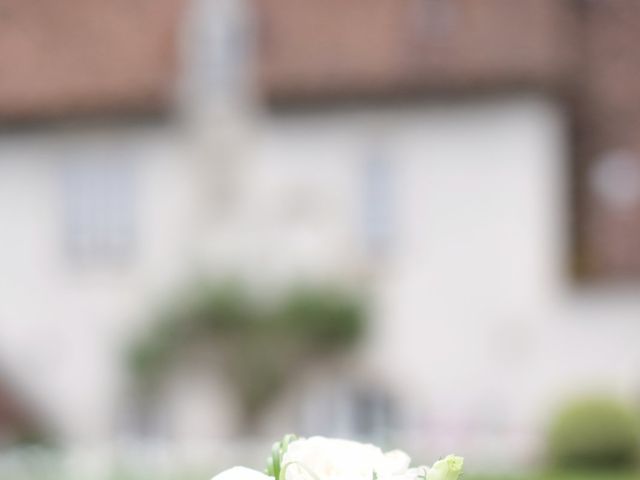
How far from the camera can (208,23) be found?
1894 centimetres

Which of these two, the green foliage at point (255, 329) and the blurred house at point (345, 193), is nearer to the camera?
the blurred house at point (345, 193)

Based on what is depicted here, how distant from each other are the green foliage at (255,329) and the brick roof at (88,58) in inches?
116

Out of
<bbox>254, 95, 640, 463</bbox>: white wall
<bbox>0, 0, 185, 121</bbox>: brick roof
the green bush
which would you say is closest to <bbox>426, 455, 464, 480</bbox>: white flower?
the green bush

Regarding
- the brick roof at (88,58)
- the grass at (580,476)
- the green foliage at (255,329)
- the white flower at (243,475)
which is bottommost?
the grass at (580,476)

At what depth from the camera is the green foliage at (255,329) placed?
1753 cm

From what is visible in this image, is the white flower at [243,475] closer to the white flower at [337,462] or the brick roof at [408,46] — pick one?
the white flower at [337,462]

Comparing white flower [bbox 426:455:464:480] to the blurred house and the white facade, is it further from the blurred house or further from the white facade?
the blurred house

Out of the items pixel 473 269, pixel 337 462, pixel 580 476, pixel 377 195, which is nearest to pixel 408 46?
pixel 377 195

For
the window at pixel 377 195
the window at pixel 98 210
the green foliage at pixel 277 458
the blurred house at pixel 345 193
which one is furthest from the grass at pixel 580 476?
the green foliage at pixel 277 458

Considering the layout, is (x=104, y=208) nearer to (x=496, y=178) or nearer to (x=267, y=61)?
(x=267, y=61)

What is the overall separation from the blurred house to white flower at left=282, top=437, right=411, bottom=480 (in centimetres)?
1493

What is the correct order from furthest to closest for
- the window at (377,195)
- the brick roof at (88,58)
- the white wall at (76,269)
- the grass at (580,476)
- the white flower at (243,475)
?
the brick roof at (88,58) → the white wall at (76,269) → the window at (377,195) → the grass at (580,476) → the white flower at (243,475)

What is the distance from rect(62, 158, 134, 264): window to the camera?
19.0 metres

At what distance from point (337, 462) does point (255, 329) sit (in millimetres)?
16175
